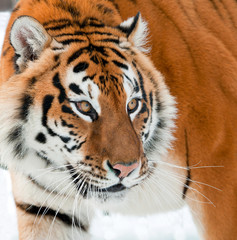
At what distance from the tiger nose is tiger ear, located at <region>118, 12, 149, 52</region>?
46 centimetres

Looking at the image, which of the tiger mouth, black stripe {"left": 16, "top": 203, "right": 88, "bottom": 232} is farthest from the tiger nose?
black stripe {"left": 16, "top": 203, "right": 88, "bottom": 232}

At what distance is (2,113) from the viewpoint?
1372mm

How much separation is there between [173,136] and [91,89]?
442mm

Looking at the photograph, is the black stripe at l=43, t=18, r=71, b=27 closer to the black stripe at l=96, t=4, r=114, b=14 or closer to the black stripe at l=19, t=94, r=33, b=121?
the black stripe at l=96, t=4, r=114, b=14

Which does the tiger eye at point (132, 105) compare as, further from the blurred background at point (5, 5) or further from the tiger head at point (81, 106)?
the blurred background at point (5, 5)

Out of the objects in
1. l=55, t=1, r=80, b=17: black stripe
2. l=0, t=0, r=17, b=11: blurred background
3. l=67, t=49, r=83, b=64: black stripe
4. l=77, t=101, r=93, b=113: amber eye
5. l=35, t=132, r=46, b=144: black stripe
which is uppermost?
l=0, t=0, r=17, b=11: blurred background

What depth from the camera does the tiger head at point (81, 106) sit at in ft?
4.10

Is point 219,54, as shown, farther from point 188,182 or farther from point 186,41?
point 188,182

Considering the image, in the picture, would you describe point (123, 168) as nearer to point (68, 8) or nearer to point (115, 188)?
point (115, 188)

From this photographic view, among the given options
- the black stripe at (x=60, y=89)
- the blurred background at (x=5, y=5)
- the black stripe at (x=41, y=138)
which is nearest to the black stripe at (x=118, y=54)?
the black stripe at (x=60, y=89)

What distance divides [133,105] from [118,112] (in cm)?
10

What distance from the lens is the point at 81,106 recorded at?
4.15 ft

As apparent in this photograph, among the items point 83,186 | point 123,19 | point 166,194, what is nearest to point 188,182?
point 166,194

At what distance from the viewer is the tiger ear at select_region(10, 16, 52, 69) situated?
124cm
